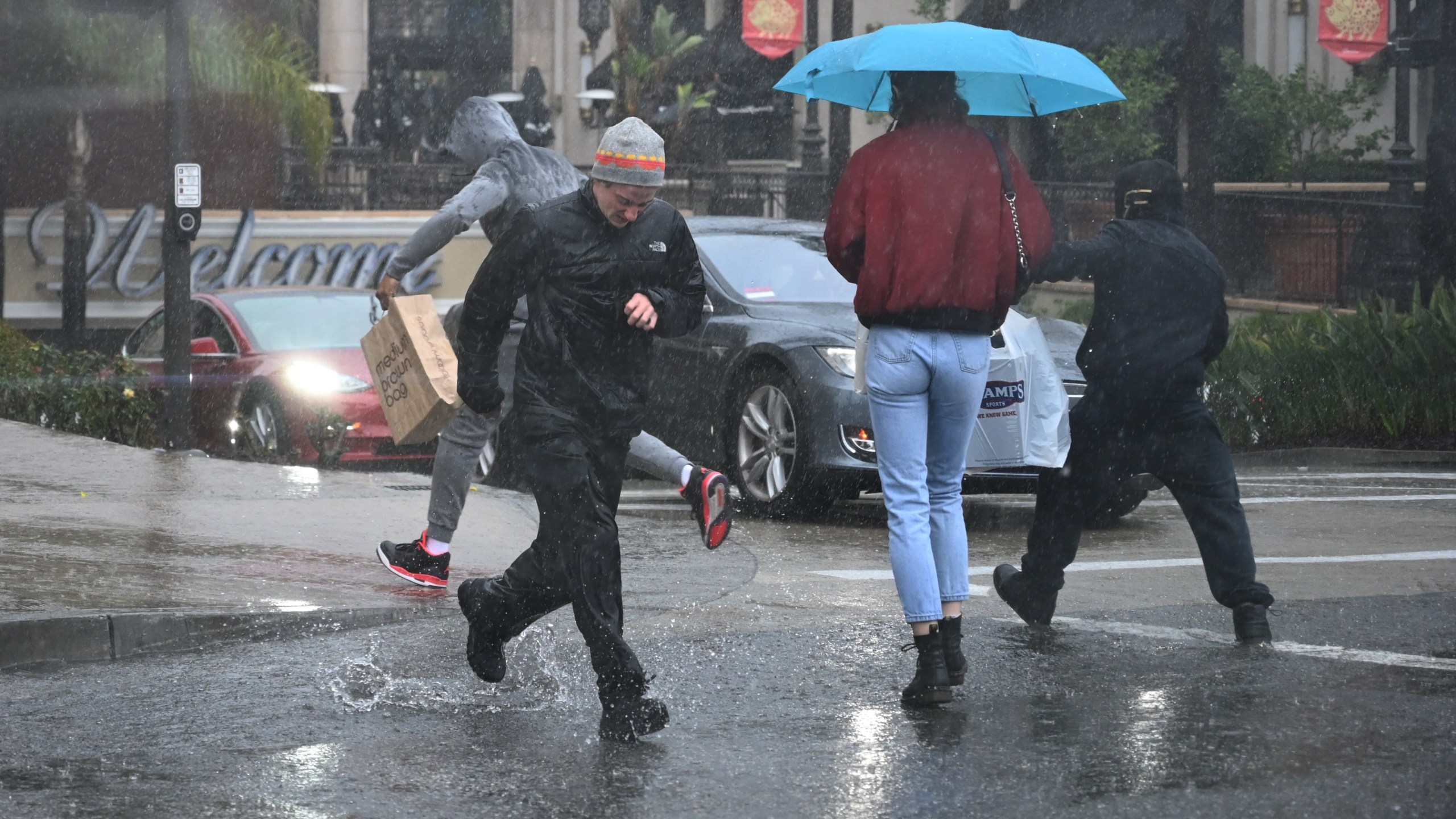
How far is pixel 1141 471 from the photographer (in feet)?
22.4

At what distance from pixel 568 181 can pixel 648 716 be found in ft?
10.2

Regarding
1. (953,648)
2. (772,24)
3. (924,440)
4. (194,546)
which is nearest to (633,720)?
(953,648)

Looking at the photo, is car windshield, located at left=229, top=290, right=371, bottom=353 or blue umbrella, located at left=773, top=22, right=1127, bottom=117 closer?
blue umbrella, located at left=773, top=22, right=1127, bottom=117

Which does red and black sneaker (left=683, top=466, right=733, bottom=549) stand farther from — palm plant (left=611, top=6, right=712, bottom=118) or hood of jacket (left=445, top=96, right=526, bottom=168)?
palm plant (left=611, top=6, right=712, bottom=118)

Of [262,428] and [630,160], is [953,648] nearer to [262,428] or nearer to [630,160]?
[630,160]

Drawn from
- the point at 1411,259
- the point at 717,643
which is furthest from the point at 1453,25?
the point at 717,643

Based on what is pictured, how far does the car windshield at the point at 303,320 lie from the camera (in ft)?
44.3

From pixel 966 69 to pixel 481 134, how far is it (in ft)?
7.84

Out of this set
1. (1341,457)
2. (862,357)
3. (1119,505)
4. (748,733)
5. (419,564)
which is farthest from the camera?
(1341,457)

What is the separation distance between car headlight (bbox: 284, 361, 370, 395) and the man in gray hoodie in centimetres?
515

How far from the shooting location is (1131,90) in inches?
1110

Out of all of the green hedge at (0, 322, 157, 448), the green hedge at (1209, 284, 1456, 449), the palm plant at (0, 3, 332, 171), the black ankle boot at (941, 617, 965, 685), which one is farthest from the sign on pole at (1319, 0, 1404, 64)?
the black ankle boot at (941, 617, 965, 685)

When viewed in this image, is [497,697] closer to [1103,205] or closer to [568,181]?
[568,181]

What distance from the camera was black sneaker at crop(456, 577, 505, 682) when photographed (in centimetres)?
559
